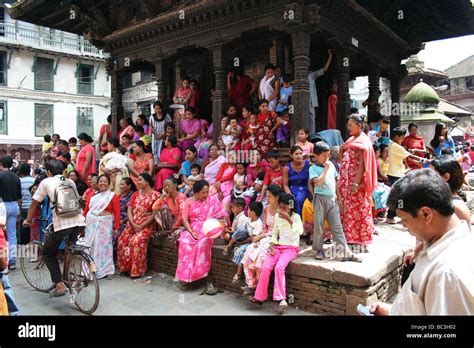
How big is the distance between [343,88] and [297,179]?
3.75m

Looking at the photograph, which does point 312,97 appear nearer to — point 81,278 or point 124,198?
point 124,198

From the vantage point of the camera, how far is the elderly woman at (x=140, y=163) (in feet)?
26.1

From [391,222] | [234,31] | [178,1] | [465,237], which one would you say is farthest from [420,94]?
[465,237]

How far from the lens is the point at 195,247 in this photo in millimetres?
5680

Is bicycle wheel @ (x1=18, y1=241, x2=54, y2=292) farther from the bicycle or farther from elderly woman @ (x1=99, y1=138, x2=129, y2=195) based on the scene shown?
elderly woman @ (x1=99, y1=138, x2=129, y2=195)

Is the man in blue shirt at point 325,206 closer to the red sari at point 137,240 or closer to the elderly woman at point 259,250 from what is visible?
the elderly woman at point 259,250

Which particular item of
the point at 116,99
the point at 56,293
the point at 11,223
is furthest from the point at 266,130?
the point at 116,99

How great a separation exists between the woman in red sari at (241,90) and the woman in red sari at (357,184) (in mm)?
4253

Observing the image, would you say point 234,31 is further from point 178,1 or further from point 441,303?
point 441,303

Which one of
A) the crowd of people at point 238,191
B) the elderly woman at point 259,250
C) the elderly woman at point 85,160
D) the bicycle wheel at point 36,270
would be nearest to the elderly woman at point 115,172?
the crowd of people at point 238,191

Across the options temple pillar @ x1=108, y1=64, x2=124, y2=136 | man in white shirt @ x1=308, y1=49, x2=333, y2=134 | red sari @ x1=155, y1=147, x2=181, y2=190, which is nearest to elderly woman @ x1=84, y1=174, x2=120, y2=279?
red sari @ x1=155, y1=147, x2=181, y2=190

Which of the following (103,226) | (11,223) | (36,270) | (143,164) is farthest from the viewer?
(143,164)

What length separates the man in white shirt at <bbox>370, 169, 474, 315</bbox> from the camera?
149 centimetres

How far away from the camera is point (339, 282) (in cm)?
445
